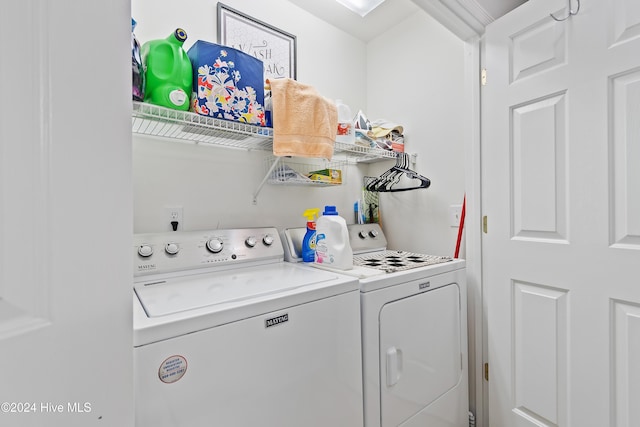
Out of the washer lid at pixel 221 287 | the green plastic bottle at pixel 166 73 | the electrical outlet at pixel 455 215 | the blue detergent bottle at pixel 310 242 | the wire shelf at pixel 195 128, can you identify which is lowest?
the washer lid at pixel 221 287

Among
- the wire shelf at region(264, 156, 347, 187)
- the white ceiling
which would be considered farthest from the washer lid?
the white ceiling

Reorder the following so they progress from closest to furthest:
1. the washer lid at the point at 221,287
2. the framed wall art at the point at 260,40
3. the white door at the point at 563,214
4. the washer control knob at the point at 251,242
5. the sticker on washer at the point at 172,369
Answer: the sticker on washer at the point at 172,369
the washer lid at the point at 221,287
the white door at the point at 563,214
the washer control knob at the point at 251,242
the framed wall art at the point at 260,40

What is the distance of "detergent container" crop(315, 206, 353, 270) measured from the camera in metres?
1.42

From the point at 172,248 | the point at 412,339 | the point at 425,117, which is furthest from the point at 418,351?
the point at 425,117

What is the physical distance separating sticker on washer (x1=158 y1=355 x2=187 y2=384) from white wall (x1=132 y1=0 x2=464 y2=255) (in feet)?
2.83

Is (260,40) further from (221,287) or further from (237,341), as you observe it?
(237,341)

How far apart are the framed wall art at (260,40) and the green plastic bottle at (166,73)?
1.88 ft

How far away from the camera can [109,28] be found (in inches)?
20.2

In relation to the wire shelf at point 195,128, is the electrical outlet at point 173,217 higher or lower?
lower

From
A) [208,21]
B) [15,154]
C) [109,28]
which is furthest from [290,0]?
[15,154]

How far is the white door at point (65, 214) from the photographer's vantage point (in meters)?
0.41

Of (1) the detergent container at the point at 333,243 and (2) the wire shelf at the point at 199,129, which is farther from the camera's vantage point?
(1) the detergent container at the point at 333,243

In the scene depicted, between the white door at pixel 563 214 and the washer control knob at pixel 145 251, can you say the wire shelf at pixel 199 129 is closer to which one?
the washer control knob at pixel 145 251

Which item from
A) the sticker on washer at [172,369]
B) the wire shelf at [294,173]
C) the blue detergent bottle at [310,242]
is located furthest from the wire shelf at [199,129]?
the sticker on washer at [172,369]
